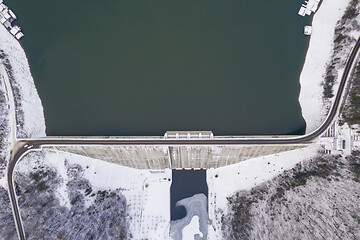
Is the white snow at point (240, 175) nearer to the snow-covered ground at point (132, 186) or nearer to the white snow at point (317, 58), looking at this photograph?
the white snow at point (317, 58)

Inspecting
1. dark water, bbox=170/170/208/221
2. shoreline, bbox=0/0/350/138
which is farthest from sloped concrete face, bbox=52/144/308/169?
shoreline, bbox=0/0/350/138

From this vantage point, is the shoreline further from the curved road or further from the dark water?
the dark water

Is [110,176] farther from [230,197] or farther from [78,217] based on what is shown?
[230,197]

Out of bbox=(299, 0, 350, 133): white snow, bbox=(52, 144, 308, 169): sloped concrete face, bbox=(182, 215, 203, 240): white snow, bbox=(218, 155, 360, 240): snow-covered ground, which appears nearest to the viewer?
bbox=(218, 155, 360, 240): snow-covered ground

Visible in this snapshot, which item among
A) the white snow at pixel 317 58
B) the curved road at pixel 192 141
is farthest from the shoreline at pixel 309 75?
the curved road at pixel 192 141

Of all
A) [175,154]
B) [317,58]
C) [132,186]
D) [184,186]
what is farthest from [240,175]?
[317,58]

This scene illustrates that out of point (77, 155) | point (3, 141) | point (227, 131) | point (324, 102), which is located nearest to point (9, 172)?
point (3, 141)
